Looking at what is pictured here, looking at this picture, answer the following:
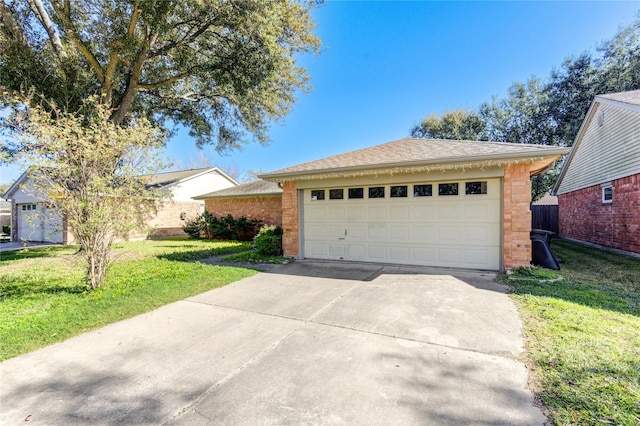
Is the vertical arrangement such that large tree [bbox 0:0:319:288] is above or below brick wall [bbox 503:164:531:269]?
above

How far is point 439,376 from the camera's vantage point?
2.60 metres

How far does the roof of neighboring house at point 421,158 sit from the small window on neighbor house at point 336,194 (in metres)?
0.73

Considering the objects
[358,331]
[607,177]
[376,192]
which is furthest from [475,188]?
[607,177]

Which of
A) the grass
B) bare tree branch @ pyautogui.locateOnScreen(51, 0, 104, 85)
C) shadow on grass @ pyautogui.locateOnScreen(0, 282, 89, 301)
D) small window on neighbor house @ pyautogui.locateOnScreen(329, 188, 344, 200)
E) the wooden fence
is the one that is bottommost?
shadow on grass @ pyautogui.locateOnScreen(0, 282, 89, 301)

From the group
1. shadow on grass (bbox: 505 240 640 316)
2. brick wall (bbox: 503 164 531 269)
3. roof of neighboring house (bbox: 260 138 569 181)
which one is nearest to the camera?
shadow on grass (bbox: 505 240 640 316)

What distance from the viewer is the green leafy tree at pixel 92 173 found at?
4520 mm

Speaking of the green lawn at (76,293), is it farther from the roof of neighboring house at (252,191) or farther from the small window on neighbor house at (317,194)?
the roof of neighboring house at (252,191)

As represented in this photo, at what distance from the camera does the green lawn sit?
380 cm

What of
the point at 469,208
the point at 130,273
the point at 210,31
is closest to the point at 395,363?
the point at 469,208

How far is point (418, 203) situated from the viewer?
7262 millimetres

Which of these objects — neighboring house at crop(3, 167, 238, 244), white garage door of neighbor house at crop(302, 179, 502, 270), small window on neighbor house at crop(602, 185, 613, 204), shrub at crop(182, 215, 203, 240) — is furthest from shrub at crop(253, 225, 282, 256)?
small window on neighbor house at crop(602, 185, 613, 204)

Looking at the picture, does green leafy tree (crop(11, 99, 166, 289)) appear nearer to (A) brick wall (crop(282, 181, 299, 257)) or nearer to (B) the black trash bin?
(A) brick wall (crop(282, 181, 299, 257))

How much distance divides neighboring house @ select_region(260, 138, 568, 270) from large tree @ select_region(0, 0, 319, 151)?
15.3 feet

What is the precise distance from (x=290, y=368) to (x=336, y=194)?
234 inches
